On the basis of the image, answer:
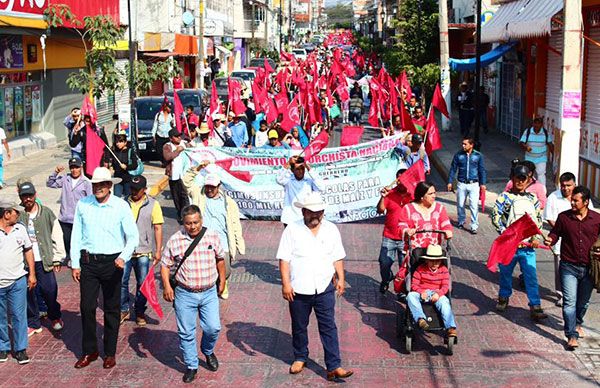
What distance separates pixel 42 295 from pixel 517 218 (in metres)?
5.10

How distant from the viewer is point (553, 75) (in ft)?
75.3

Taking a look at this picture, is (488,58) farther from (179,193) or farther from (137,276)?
(137,276)

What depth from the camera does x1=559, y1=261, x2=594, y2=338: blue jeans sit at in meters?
8.40

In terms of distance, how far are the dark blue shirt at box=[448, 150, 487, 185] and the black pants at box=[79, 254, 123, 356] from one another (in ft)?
23.1

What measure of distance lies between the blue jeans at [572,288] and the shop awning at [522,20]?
11.7 meters

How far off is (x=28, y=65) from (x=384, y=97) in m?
9.79

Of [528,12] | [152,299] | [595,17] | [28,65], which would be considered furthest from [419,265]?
[28,65]

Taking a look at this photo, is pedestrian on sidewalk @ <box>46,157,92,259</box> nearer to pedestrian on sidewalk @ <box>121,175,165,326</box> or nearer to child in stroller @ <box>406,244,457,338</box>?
pedestrian on sidewalk @ <box>121,175,165,326</box>

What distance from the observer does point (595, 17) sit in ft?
59.4

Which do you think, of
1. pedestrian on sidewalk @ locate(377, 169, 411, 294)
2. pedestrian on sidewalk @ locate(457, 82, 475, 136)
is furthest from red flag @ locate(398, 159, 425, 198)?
pedestrian on sidewalk @ locate(457, 82, 475, 136)

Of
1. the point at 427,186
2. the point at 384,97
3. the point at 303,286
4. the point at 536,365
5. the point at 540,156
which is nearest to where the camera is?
the point at 303,286

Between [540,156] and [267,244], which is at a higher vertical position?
[540,156]

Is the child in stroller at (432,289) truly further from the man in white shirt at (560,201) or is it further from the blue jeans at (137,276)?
the blue jeans at (137,276)

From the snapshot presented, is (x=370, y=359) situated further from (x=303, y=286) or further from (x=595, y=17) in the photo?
(x=595, y=17)
